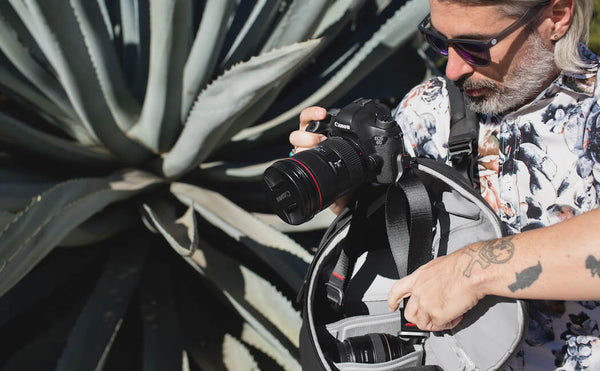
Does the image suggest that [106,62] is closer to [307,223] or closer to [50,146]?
[50,146]

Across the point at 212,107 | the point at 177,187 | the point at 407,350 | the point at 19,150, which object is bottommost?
Result: the point at 407,350

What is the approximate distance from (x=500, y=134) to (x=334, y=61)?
3.76 feet

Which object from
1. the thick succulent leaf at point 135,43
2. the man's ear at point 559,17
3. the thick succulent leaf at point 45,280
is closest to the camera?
the man's ear at point 559,17

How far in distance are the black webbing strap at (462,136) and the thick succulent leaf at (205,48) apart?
2.48 ft

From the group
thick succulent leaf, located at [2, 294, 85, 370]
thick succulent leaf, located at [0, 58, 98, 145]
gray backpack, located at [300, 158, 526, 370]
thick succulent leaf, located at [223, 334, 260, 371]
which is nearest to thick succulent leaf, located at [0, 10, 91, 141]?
thick succulent leaf, located at [0, 58, 98, 145]

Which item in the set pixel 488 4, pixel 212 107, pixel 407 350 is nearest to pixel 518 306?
pixel 407 350

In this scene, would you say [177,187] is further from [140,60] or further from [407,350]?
[407,350]

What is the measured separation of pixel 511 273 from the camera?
0.73 meters

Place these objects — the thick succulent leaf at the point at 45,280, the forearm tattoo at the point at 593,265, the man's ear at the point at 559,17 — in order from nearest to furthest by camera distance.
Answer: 1. the forearm tattoo at the point at 593,265
2. the man's ear at the point at 559,17
3. the thick succulent leaf at the point at 45,280

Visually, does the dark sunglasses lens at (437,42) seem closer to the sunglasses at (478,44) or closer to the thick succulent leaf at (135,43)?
the sunglasses at (478,44)

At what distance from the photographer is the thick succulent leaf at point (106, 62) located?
1451 millimetres

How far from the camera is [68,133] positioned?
175 centimetres

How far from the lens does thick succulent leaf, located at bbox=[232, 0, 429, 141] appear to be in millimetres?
1694

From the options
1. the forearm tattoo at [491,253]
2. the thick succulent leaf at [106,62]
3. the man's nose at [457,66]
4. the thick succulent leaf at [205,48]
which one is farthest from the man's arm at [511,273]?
the thick succulent leaf at [106,62]
